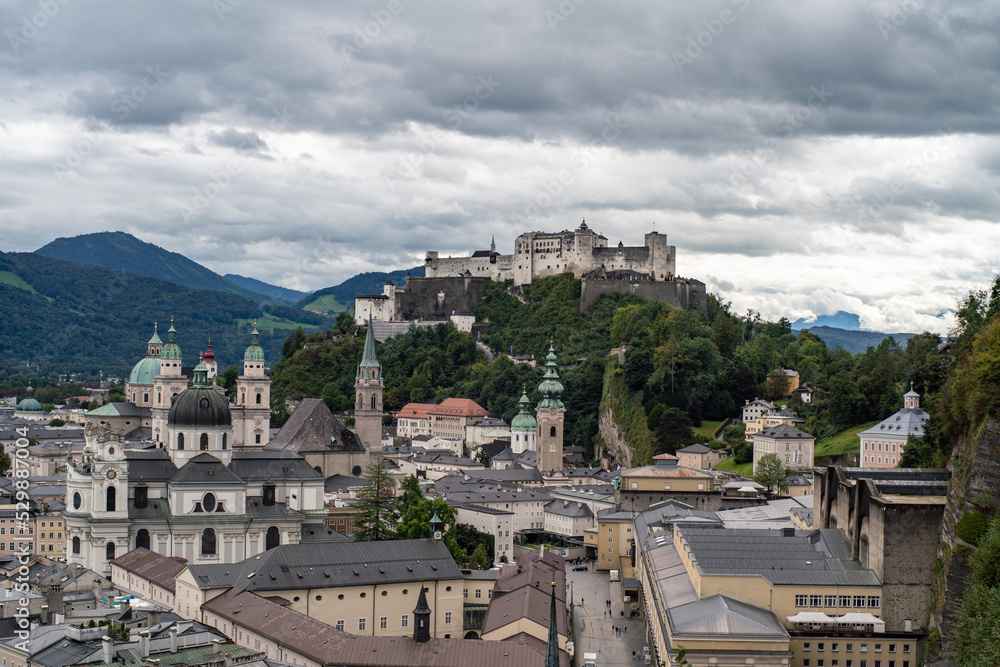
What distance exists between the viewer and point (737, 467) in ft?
323

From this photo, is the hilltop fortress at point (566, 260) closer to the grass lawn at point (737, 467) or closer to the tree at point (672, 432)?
the tree at point (672, 432)

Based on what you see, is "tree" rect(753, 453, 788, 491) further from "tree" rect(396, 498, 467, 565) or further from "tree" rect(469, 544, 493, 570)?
"tree" rect(396, 498, 467, 565)

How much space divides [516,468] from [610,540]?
1038 inches

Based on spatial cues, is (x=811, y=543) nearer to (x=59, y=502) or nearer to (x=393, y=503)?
(x=393, y=503)

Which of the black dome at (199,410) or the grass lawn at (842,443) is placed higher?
the black dome at (199,410)

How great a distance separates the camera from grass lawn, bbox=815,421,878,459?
8981cm

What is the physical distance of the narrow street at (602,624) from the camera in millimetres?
53312

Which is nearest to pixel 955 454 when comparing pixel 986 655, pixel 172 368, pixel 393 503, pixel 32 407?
pixel 986 655

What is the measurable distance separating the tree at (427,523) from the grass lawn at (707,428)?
41257 millimetres

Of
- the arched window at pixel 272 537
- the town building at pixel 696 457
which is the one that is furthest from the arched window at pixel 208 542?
the town building at pixel 696 457

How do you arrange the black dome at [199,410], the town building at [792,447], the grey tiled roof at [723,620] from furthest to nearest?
the town building at [792,447]
the black dome at [199,410]
the grey tiled roof at [723,620]

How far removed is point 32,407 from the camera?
171750 millimetres

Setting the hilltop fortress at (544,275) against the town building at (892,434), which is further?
the hilltop fortress at (544,275)

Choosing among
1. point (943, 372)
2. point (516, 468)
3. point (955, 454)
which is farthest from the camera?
point (516, 468)
